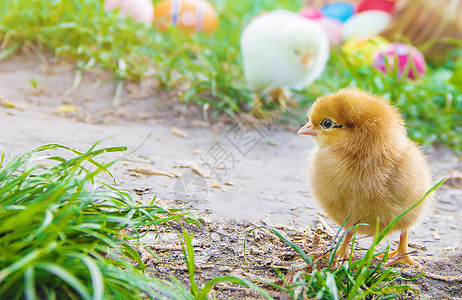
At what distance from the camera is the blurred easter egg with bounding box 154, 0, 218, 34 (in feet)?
17.6

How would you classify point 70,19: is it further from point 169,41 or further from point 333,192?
point 333,192

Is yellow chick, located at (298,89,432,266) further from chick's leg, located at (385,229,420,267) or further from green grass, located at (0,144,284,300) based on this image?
green grass, located at (0,144,284,300)

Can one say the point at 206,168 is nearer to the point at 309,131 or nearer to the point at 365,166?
the point at 309,131

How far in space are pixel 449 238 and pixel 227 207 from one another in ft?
3.87

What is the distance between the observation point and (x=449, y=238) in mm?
2439

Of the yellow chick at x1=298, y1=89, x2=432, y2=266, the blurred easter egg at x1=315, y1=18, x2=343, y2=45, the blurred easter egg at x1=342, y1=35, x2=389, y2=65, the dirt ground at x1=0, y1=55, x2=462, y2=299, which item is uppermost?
the blurred easter egg at x1=315, y1=18, x2=343, y2=45

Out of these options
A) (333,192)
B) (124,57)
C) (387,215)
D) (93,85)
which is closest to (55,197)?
(333,192)

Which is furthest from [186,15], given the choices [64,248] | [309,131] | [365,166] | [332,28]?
[64,248]

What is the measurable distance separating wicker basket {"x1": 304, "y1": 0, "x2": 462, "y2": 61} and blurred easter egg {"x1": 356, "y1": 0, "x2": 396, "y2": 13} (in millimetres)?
233

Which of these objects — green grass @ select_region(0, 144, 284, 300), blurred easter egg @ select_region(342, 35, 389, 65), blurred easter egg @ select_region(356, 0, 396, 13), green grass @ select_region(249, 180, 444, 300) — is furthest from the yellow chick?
blurred easter egg @ select_region(356, 0, 396, 13)

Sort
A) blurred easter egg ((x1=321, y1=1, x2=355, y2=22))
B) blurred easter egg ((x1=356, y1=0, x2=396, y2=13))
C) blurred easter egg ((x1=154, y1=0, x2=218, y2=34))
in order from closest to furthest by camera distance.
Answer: blurred easter egg ((x1=154, y1=0, x2=218, y2=34)) < blurred easter egg ((x1=356, y1=0, x2=396, y2=13)) < blurred easter egg ((x1=321, y1=1, x2=355, y2=22))

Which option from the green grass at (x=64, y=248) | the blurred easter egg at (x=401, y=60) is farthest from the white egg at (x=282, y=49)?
the green grass at (x=64, y=248)

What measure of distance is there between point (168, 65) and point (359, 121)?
8.65ft

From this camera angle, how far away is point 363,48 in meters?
5.20
